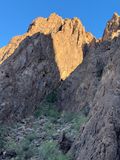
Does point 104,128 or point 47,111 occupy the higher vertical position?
point 47,111

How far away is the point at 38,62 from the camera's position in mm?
35250

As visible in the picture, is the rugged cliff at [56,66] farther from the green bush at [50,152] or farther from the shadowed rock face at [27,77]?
the green bush at [50,152]

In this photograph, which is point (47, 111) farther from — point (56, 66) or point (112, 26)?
point (112, 26)

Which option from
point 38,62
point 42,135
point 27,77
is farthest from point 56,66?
point 42,135

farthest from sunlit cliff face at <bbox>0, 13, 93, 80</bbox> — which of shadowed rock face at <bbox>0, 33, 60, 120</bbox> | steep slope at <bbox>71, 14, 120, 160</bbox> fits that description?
steep slope at <bbox>71, 14, 120, 160</bbox>

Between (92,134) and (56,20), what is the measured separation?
23138mm

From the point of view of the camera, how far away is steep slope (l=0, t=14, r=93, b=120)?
32.2m

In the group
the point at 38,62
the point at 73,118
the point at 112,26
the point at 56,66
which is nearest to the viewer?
the point at 73,118

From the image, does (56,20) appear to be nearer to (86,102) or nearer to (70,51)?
(70,51)

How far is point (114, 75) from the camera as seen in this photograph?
22266 millimetres

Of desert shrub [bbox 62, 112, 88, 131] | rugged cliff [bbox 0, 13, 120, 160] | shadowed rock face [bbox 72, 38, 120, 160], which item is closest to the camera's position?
shadowed rock face [bbox 72, 38, 120, 160]

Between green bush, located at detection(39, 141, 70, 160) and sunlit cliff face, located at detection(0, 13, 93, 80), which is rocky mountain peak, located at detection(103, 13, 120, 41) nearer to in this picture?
sunlit cliff face, located at detection(0, 13, 93, 80)

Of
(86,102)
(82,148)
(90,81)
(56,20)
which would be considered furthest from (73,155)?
(56,20)

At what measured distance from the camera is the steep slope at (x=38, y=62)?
106 feet
